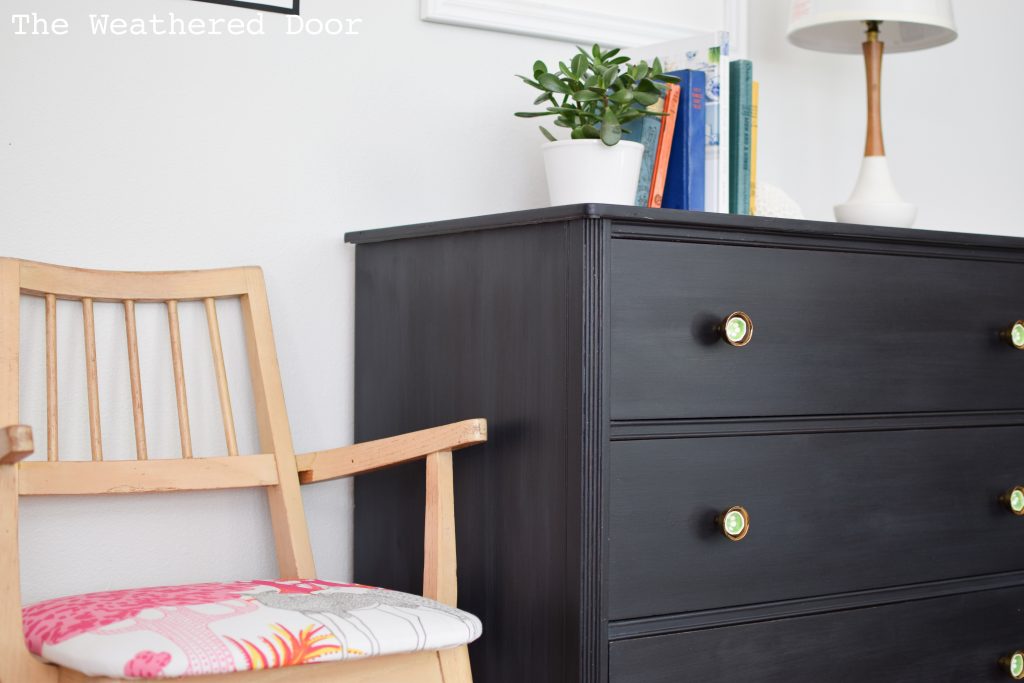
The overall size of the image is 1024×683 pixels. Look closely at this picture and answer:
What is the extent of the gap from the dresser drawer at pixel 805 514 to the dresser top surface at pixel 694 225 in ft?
0.80

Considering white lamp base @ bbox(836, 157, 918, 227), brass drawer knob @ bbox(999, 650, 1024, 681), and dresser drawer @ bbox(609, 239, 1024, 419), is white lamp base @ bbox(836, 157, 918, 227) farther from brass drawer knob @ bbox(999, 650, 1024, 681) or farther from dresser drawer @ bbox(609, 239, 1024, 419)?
brass drawer knob @ bbox(999, 650, 1024, 681)

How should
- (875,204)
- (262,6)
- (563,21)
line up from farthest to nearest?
(563,21)
(875,204)
(262,6)

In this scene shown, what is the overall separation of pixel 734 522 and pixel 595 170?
486 mm

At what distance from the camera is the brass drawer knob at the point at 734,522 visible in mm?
1271

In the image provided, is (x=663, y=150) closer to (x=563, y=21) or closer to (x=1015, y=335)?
(x=563, y=21)

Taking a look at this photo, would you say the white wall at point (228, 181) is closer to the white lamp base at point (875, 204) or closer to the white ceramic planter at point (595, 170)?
the white ceramic planter at point (595, 170)

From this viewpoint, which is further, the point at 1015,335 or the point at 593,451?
the point at 1015,335

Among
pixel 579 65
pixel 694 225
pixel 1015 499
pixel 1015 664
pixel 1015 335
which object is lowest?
pixel 1015 664

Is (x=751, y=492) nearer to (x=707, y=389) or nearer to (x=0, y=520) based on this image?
(x=707, y=389)

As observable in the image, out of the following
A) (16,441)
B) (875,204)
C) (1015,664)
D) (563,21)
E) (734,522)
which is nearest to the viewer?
(16,441)

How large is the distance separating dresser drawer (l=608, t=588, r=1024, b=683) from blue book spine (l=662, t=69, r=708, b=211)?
1.92ft

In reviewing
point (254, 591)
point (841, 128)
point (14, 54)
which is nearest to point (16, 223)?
point (14, 54)

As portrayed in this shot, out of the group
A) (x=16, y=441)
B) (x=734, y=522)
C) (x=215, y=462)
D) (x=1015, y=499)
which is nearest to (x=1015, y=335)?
(x=1015, y=499)

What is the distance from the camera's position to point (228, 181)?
1603 mm
